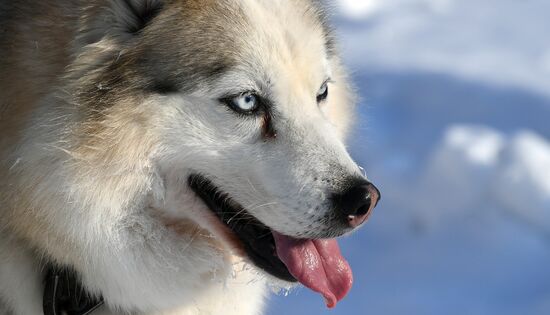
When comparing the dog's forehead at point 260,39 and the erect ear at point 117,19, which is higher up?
the erect ear at point 117,19

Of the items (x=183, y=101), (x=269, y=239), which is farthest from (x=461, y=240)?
(x=183, y=101)

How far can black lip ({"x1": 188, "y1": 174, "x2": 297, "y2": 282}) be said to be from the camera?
2.23m

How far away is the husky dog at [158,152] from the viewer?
2127 mm

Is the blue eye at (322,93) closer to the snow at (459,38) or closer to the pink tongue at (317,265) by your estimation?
the pink tongue at (317,265)

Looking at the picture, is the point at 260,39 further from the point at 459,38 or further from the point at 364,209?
the point at 459,38

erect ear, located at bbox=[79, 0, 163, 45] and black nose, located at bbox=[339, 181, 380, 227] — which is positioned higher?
erect ear, located at bbox=[79, 0, 163, 45]

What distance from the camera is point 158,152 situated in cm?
216

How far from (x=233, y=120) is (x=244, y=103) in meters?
0.05

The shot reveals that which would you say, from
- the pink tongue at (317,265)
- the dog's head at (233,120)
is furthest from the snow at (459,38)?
the dog's head at (233,120)

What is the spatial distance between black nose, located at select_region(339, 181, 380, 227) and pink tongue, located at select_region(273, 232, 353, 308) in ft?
0.62

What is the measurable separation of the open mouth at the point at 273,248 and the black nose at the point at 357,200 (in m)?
0.19

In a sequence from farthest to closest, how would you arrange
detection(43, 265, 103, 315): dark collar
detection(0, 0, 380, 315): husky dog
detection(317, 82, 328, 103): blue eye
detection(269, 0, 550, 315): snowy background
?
detection(269, 0, 550, 315): snowy background
detection(317, 82, 328, 103): blue eye
detection(43, 265, 103, 315): dark collar
detection(0, 0, 380, 315): husky dog

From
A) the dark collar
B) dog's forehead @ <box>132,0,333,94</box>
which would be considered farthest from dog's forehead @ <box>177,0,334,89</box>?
the dark collar

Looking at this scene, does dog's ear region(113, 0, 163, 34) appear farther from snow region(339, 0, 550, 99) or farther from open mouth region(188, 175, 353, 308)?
snow region(339, 0, 550, 99)
